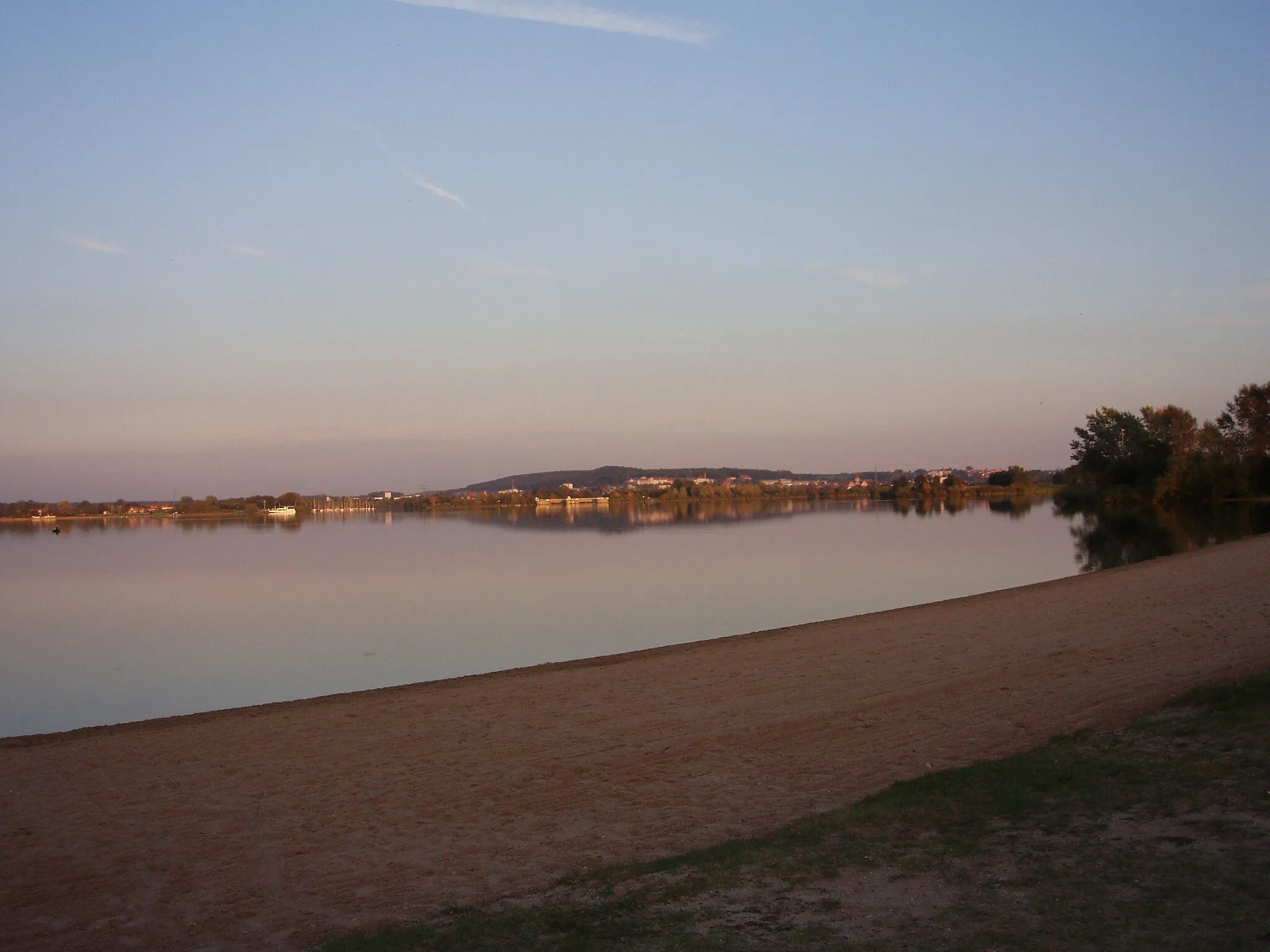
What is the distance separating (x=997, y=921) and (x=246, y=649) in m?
17.0

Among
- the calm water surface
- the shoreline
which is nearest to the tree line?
the calm water surface

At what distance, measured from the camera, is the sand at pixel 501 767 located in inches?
241

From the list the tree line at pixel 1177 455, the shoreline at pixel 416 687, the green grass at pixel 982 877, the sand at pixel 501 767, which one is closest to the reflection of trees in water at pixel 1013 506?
the tree line at pixel 1177 455

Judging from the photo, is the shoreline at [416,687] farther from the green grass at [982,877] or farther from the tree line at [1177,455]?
the tree line at [1177,455]

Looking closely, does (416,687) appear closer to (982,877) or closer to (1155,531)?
(982,877)

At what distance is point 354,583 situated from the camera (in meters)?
30.6

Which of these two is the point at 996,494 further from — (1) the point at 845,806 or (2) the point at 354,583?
(1) the point at 845,806

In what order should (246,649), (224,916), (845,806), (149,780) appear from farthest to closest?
1. (246,649)
2. (149,780)
3. (845,806)
4. (224,916)

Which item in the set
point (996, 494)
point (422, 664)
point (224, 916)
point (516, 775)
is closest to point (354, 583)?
point (422, 664)

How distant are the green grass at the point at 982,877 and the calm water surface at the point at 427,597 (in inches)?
402

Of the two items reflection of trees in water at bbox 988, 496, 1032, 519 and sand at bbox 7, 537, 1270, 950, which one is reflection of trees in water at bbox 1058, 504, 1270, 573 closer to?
reflection of trees in water at bbox 988, 496, 1032, 519

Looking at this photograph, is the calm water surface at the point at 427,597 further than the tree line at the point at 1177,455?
No

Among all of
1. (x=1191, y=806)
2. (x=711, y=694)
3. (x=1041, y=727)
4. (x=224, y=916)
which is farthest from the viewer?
(x=711, y=694)

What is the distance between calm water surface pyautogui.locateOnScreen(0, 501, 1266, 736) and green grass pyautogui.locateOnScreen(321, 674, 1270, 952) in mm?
10205
